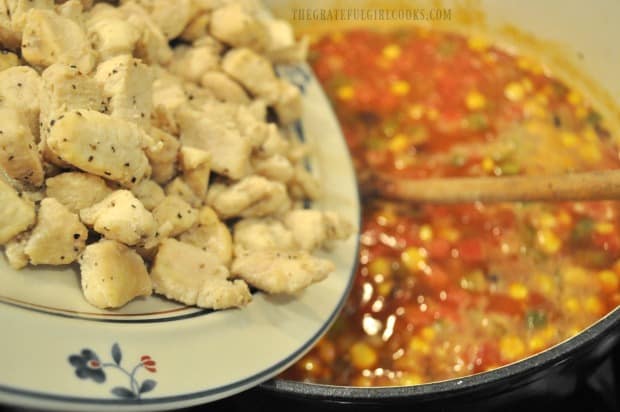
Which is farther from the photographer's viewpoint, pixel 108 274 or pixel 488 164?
pixel 488 164

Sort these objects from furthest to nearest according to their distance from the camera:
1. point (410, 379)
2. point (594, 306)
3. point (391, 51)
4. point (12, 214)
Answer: point (391, 51)
point (594, 306)
point (410, 379)
point (12, 214)

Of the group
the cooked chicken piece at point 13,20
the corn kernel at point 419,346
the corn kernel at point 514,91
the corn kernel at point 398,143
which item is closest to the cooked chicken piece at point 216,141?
the cooked chicken piece at point 13,20

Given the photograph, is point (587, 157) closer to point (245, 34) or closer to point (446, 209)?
point (446, 209)

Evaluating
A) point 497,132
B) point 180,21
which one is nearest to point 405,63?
point 497,132

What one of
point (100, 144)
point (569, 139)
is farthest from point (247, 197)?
point (569, 139)

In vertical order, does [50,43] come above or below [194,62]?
above

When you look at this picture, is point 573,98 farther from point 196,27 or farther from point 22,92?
point 22,92

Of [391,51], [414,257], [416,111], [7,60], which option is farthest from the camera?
[391,51]
